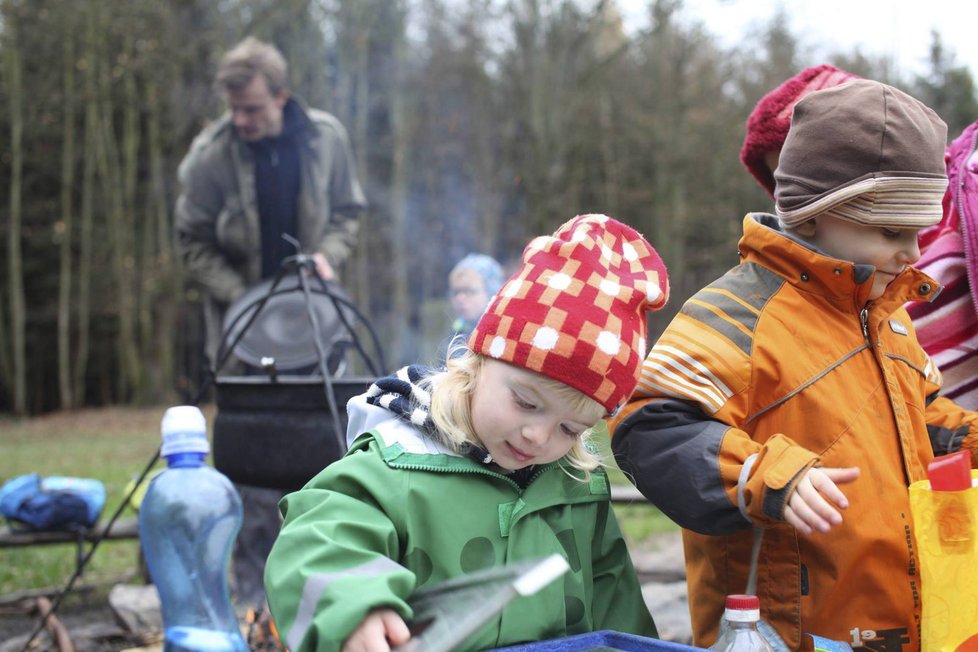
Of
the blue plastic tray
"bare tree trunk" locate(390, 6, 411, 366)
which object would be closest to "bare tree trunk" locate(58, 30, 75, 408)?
"bare tree trunk" locate(390, 6, 411, 366)

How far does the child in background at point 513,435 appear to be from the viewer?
1674 millimetres

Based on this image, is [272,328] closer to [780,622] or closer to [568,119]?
[780,622]

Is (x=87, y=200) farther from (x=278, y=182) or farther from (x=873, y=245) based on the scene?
(x=873, y=245)

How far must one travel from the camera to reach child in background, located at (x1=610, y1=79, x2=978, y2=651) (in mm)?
1838

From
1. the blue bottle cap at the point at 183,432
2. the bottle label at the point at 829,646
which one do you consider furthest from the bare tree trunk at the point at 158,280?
the bottle label at the point at 829,646

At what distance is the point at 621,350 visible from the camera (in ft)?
5.65

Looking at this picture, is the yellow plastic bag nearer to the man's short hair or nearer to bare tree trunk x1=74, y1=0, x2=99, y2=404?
Answer: the man's short hair

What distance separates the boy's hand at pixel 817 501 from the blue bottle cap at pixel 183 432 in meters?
1.34

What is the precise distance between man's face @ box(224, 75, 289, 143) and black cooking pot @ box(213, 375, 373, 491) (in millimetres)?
1934

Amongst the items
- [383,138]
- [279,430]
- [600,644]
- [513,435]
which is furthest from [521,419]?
[383,138]

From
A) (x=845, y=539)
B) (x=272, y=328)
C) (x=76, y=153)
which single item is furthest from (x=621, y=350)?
(x=76, y=153)

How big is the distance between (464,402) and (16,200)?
18139mm

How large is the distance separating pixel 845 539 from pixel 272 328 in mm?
2519

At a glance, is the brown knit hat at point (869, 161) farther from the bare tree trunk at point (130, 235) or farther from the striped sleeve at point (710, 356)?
the bare tree trunk at point (130, 235)
